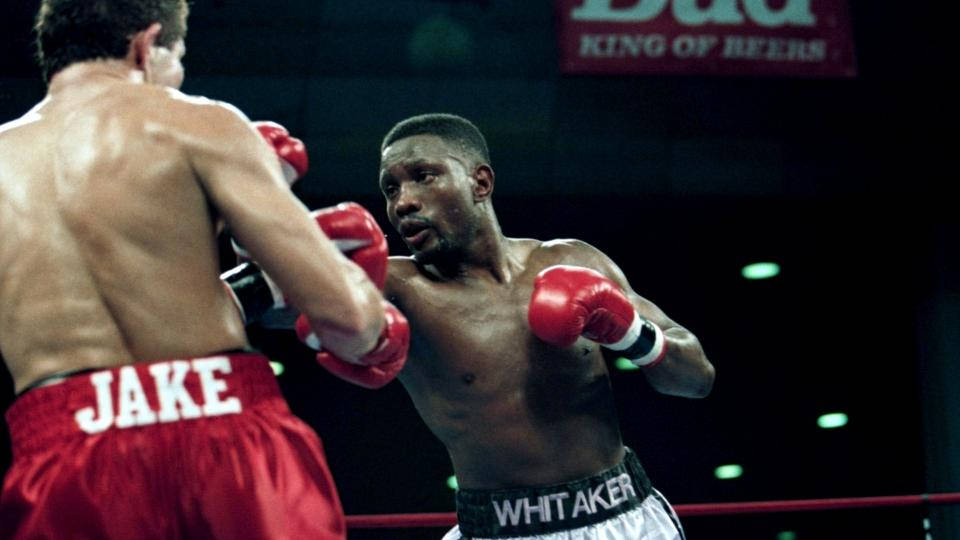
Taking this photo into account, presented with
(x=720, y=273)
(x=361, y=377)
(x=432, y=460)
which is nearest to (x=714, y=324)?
(x=720, y=273)

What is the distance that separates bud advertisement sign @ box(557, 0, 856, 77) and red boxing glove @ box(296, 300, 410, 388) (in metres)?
3.01

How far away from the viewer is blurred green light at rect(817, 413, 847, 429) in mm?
5230

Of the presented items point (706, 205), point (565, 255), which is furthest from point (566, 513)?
point (706, 205)

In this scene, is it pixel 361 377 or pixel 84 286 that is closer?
pixel 84 286

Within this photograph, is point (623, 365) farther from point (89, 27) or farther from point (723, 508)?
point (89, 27)

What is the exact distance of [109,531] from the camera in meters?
1.27

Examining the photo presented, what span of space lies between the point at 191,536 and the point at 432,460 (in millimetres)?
3932

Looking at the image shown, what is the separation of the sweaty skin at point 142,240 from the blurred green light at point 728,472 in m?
4.11

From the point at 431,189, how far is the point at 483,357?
34 cm

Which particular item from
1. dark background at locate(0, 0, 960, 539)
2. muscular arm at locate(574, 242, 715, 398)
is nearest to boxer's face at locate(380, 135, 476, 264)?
muscular arm at locate(574, 242, 715, 398)

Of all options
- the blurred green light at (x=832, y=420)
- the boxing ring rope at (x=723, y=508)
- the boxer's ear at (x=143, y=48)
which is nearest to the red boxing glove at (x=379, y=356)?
the boxer's ear at (x=143, y=48)

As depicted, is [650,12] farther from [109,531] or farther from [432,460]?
[109,531]

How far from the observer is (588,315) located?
2.11m

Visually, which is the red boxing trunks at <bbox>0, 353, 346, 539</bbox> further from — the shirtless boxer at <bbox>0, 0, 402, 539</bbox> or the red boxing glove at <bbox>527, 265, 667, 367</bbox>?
the red boxing glove at <bbox>527, 265, 667, 367</bbox>
